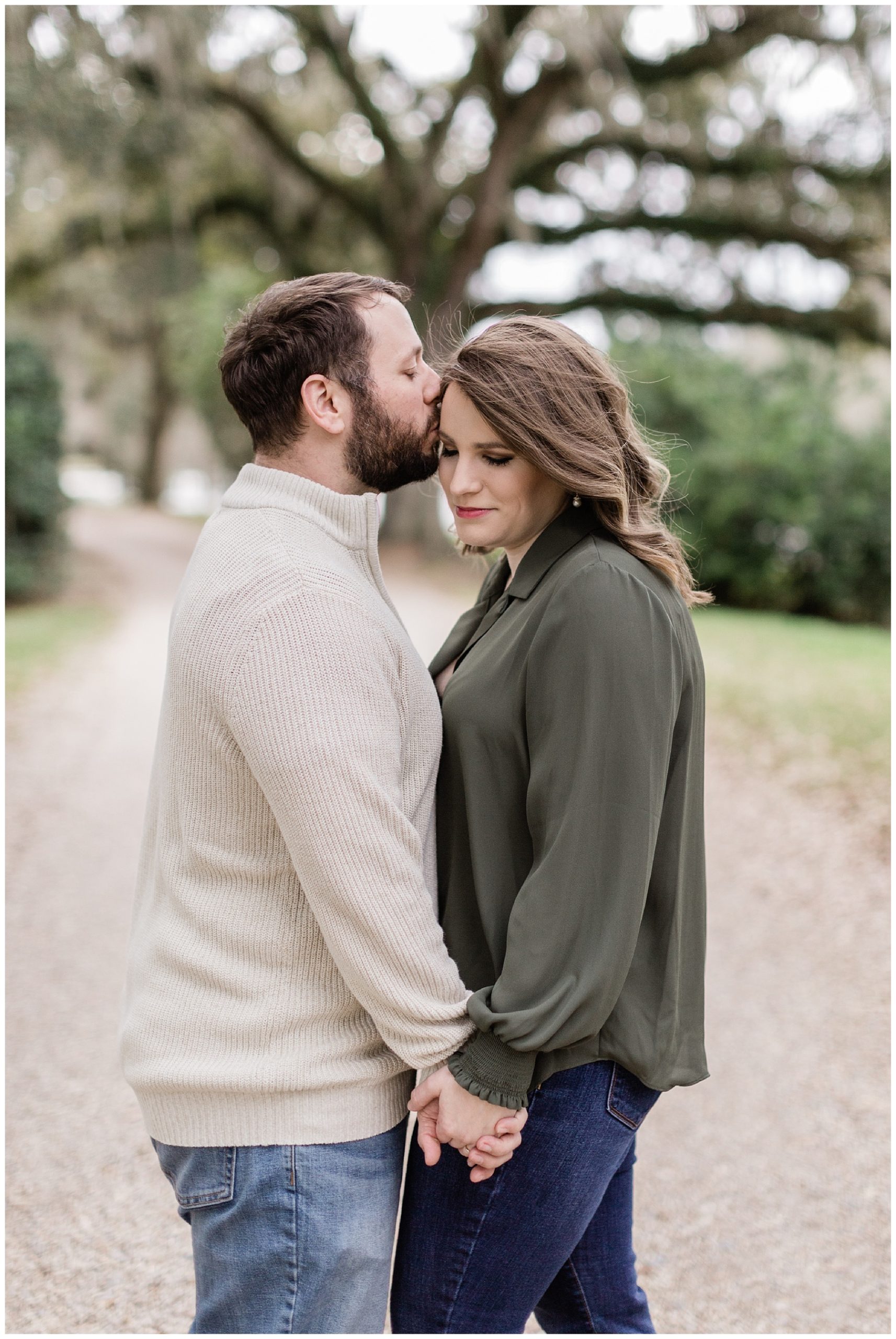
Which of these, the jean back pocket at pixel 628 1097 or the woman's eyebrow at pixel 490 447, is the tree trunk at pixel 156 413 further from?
the jean back pocket at pixel 628 1097

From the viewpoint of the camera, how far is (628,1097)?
5.55ft

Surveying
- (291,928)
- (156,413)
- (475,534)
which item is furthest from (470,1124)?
(156,413)

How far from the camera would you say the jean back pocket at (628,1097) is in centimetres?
167

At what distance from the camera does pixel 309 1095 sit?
1.61 metres

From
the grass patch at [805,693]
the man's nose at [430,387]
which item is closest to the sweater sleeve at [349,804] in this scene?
the man's nose at [430,387]

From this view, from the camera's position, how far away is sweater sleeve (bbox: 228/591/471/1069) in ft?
5.00

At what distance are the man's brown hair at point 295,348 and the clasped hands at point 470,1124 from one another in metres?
1.05

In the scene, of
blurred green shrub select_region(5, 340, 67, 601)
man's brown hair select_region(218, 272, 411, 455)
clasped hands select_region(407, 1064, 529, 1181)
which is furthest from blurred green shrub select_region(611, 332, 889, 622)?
clasped hands select_region(407, 1064, 529, 1181)

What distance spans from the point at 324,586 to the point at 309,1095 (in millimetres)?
760

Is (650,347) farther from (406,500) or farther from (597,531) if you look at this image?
(597,531)

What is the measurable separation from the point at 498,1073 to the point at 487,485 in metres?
0.93

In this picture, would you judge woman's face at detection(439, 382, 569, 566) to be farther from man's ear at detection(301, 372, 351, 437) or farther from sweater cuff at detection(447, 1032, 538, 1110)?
sweater cuff at detection(447, 1032, 538, 1110)

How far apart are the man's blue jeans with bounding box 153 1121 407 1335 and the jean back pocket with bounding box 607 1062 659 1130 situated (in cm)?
38

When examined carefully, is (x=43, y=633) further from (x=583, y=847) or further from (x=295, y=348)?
(x=583, y=847)
